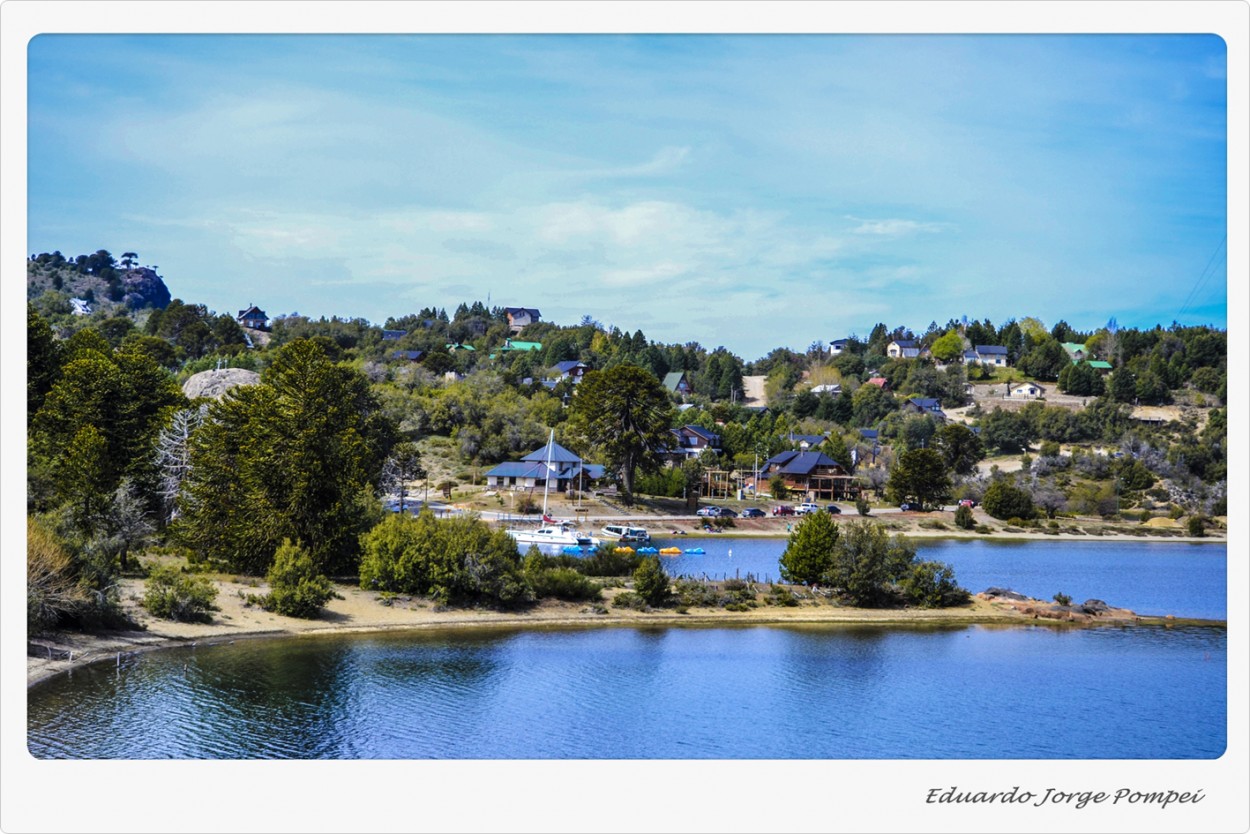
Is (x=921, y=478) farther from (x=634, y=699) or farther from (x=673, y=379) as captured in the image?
(x=634, y=699)

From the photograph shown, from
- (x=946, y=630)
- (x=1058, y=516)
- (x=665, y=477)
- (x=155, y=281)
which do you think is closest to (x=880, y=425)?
(x=1058, y=516)

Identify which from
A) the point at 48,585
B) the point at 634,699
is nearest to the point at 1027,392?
the point at 634,699

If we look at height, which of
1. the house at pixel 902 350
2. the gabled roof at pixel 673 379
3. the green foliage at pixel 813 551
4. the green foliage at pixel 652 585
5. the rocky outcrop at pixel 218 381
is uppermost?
the house at pixel 902 350

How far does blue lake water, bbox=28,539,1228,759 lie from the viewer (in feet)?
89.7

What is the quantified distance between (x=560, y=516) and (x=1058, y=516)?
40.8 m

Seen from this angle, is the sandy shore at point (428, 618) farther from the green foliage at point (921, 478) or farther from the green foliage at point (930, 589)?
the green foliage at point (921, 478)

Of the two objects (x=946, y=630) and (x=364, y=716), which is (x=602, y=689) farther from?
(x=946, y=630)

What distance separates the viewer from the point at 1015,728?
3055 centimetres

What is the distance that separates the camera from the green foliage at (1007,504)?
8962 centimetres

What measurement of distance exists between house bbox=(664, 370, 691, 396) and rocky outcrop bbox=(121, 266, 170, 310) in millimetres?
71736

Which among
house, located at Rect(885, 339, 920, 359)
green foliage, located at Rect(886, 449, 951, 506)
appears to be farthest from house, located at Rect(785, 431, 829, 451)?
house, located at Rect(885, 339, 920, 359)

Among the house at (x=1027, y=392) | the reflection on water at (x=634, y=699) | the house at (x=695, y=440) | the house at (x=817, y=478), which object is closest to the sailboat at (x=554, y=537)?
the reflection on water at (x=634, y=699)

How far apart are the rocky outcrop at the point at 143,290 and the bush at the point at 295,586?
438 ft

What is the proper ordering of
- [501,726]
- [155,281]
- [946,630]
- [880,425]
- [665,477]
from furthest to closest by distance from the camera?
[155,281]
[880,425]
[665,477]
[946,630]
[501,726]
